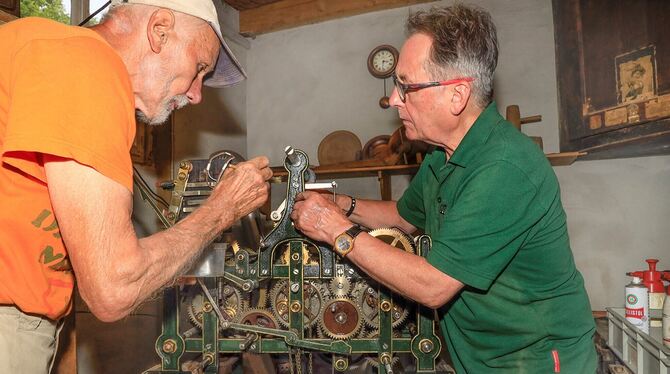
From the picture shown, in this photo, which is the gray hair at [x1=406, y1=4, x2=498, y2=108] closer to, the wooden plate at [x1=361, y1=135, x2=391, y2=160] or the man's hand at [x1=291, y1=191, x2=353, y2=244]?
the man's hand at [x1=291, y1=191, x2=353, y2=244]

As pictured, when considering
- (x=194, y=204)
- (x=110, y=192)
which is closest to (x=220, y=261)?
(x=194, y=204)

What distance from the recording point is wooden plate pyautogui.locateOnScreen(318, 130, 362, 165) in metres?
4.87

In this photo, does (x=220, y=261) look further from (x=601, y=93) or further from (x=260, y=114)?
(x=260, y=114)

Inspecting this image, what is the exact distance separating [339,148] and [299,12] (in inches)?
60.6

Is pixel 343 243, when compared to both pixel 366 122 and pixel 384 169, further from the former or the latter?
pixel 366 122

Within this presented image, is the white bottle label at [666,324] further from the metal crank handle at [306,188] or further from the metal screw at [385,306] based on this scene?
the metal crank handle at [306,188]

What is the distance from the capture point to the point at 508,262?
160 cm

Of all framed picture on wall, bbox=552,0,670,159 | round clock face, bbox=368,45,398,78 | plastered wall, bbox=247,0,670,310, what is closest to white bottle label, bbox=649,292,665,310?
framed picture on wall, bbox=552,0,670,159

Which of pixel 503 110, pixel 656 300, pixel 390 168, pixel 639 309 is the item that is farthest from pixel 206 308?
pixel 503 110

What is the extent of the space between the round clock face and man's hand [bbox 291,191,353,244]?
3315mm

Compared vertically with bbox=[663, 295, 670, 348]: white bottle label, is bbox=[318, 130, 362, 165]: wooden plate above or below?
above

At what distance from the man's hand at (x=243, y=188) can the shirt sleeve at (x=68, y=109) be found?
0.55 metres

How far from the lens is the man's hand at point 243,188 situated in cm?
168

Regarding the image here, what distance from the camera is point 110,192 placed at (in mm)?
1094
